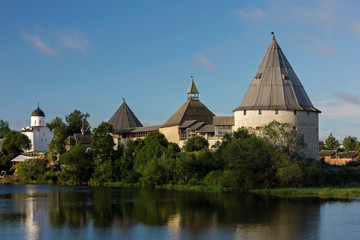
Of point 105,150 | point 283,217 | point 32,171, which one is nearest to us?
point 283,217

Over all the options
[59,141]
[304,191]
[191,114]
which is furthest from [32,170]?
[304,191]

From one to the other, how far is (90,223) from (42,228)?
2.38 m

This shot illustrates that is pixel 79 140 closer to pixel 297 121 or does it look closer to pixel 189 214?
pixel 297 121

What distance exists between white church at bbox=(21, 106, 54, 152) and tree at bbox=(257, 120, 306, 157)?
47862 mm

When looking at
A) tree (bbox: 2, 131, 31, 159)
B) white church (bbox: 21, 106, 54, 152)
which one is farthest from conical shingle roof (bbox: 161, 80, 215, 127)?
white church (bbox: 21, 106, 54, 152)

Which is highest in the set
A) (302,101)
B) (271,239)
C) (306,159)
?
(302,101)

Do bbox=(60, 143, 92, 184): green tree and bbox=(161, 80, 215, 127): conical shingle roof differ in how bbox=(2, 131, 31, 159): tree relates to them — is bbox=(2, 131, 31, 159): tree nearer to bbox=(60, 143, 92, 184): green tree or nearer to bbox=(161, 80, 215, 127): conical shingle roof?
bbox=(60, 143, 92, 184): green tree

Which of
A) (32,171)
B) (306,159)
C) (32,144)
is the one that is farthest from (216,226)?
(32,144)

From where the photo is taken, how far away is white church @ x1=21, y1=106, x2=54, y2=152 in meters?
80.3

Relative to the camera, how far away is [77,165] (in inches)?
2080

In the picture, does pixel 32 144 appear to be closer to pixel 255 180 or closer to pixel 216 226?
pixel 255 180

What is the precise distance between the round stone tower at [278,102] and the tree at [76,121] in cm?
3314

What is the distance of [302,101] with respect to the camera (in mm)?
44625

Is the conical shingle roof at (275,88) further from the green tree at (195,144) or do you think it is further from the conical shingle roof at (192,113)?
the conical shingle roof at (192,113)
